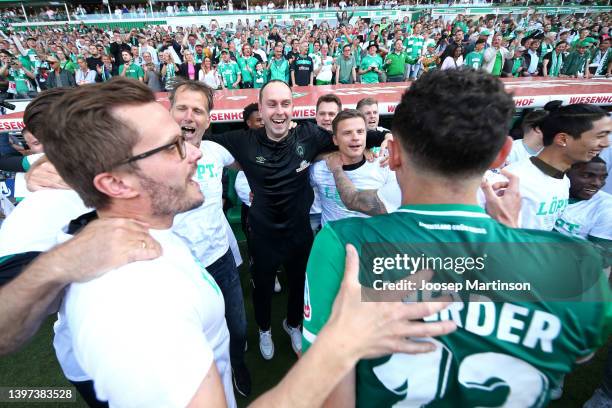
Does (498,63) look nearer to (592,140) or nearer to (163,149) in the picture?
(592,140)

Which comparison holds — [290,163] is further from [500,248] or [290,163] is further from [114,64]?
[114,64]

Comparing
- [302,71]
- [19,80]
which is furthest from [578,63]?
[19,80]

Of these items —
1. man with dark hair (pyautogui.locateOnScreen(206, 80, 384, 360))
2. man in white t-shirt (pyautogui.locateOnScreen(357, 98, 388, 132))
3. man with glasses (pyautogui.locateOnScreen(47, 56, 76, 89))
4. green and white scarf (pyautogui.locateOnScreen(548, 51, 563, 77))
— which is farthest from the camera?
green and white scarf (pyautogui.locateOnScreen(548, 51, 563, 77))

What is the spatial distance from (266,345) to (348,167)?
1840 mm

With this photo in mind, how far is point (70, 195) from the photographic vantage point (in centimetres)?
169

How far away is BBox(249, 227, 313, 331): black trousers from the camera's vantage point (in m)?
2.76

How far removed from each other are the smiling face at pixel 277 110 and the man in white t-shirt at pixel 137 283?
4.19 feet

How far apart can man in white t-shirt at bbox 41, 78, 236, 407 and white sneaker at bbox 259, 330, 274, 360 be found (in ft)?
4.95

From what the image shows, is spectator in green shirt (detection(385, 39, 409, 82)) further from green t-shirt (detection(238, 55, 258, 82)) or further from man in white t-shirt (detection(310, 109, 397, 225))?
man in white t-shirt (detection(310, 109, 397, 225))

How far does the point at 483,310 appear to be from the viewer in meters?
0.91

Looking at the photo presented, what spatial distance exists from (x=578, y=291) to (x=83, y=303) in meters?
1.47

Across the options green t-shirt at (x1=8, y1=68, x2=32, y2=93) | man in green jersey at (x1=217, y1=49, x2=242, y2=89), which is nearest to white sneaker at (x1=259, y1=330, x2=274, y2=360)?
man in green jersey at (x1=217, y1=49, x2=242, y2=89)

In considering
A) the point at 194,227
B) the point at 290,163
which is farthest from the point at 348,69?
the point at 194,227

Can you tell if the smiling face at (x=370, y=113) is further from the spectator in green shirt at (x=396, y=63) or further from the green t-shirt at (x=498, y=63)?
the green t-shirt at (x=498, y=63)
